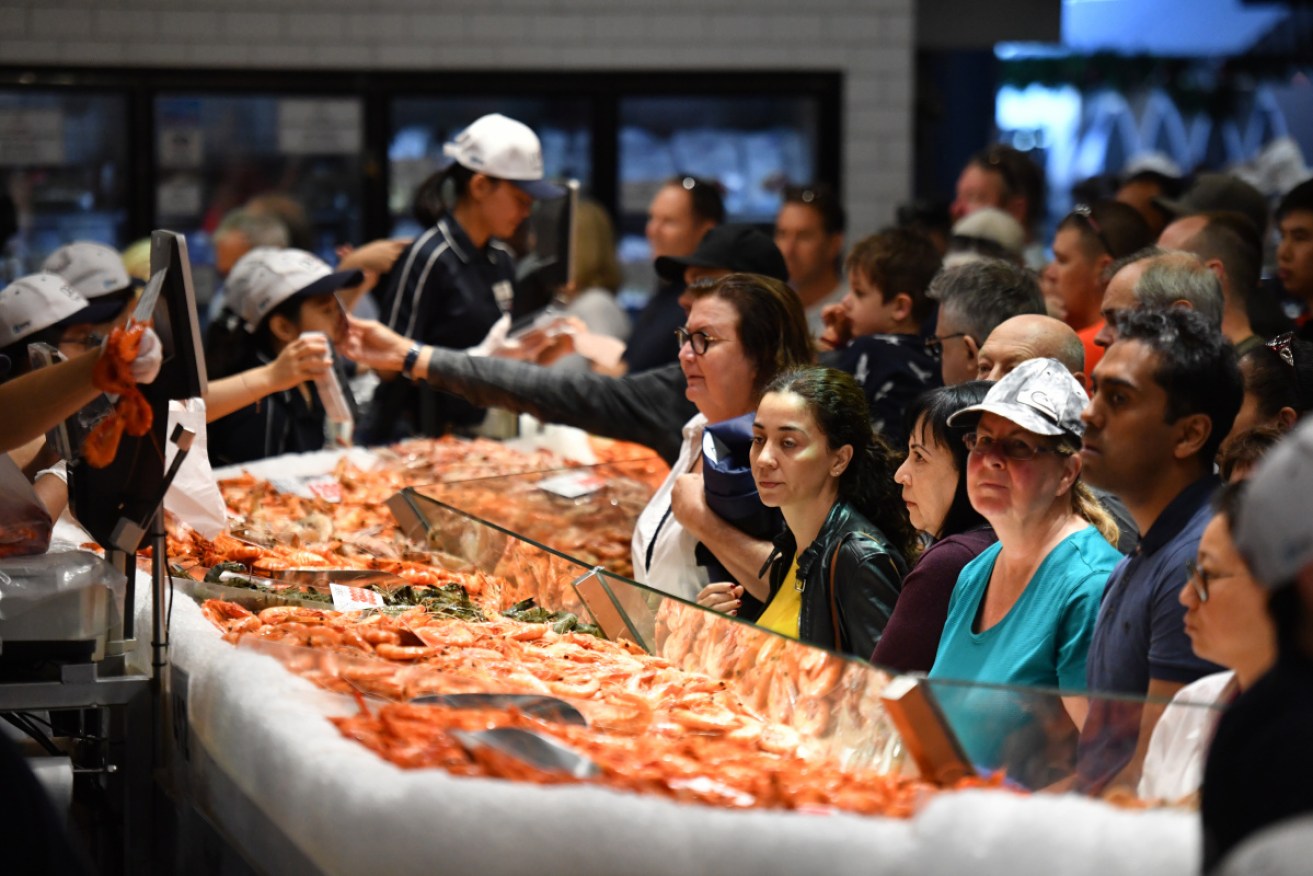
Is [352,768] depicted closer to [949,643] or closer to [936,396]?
[949,643]

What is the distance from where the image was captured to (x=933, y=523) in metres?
3.22

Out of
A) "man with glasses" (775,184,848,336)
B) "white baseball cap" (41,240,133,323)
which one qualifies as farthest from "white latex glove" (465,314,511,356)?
"man with glasses" (775,184,848,336)

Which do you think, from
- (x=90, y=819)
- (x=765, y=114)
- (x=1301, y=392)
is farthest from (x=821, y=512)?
(x=765, y=114)

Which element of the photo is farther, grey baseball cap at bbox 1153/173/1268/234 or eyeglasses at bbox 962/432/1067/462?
grey baseball cap at bbox 1153/173/1268/234

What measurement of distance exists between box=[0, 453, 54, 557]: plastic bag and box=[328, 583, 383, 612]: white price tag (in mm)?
566

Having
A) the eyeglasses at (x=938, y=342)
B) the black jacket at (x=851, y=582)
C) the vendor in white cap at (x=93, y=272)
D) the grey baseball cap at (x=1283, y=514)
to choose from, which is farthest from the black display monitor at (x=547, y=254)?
the grey baseball cap at (x=1283, y=514)

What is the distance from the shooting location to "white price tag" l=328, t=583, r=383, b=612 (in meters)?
3.37

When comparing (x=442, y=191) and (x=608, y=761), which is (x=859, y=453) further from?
(x=442, y=191)

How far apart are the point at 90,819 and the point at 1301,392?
2.59 meters

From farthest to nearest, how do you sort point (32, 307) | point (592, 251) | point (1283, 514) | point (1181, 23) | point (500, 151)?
point (1181, 23)
point (592, 251)
point (500, 151)
point (32, 307)
point (1283, 514)

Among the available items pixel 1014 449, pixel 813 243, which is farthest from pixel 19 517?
pixel 813 243

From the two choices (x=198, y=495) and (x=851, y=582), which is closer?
(x=851, y=582)

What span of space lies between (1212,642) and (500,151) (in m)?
3.98

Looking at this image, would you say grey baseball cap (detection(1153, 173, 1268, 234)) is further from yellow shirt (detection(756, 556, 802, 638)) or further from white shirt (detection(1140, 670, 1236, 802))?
white shirt (detection(1140, 670, 1236, 802))
